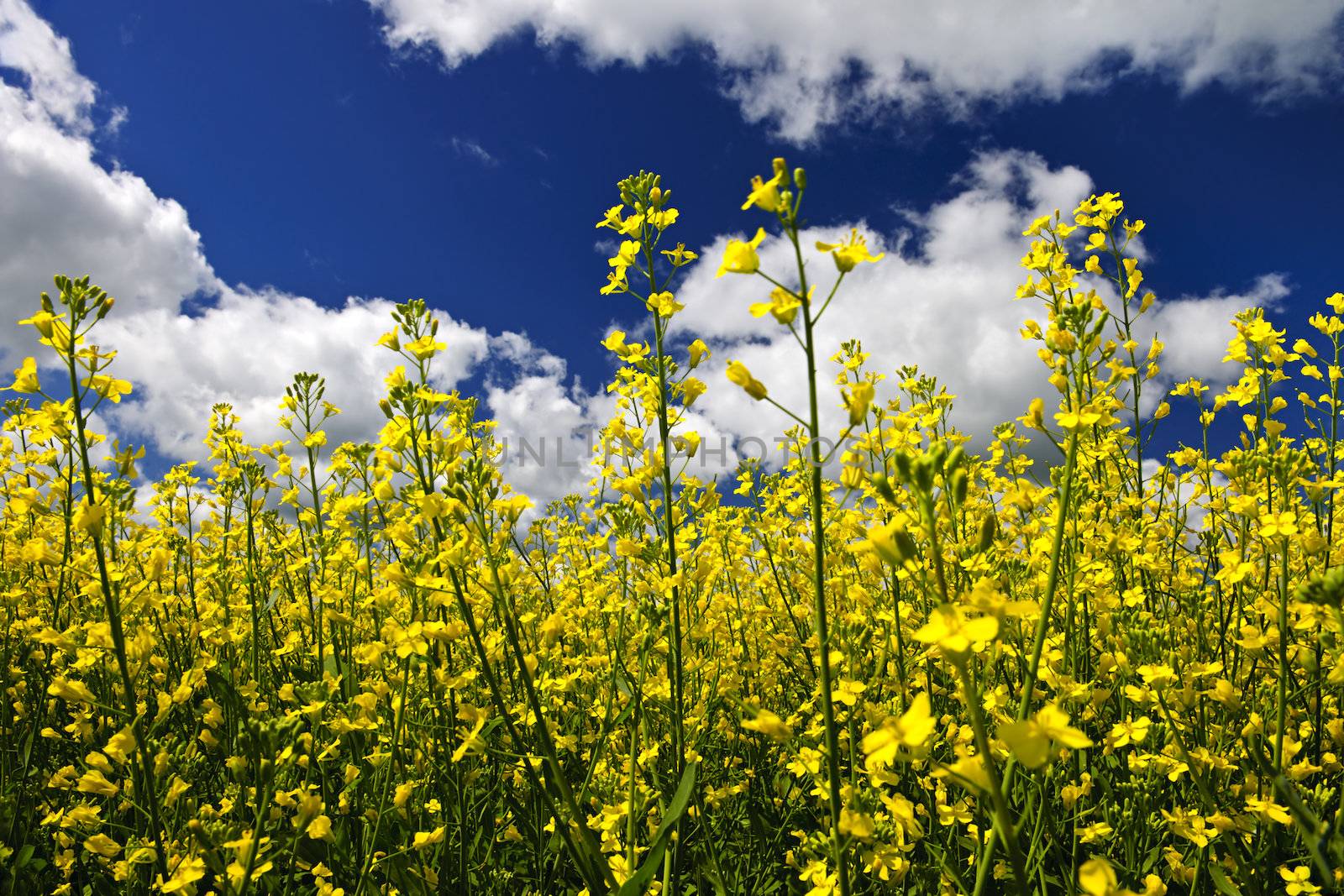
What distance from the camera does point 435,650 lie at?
274 cm

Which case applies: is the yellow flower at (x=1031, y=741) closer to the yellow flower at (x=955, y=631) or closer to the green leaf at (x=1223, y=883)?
the yellow flower at (x=955, y=631)

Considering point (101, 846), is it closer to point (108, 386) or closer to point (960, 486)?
point (108, 386)

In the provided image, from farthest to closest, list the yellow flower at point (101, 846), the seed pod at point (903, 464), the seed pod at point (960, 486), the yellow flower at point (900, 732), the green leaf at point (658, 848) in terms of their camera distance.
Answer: the yellow flower at point (101, 846)
the green leaf at point (658, 848)
the seed pod at point (960, 486)
the seed pod at point (903, 464)
the yellow flower at point (900, 732)

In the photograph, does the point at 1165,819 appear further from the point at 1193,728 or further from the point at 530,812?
the point at 530,812

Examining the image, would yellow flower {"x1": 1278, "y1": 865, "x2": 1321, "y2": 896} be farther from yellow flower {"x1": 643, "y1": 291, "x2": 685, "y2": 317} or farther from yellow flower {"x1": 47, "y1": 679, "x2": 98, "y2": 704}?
yellow flower {"x1": 47, "y1": 679, "x2": 98, "y2": 704}

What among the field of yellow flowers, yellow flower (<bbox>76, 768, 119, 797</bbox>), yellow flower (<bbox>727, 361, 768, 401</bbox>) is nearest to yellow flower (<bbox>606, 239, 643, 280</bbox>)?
the field of yellow flowers

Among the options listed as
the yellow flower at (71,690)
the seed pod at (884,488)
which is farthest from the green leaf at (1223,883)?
the yellow flower at (71,690)

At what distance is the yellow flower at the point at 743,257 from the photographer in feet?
5.12

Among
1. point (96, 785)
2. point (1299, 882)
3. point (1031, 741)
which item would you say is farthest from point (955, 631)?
point (96, 785)

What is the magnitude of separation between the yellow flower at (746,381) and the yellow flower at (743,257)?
0.82 ft

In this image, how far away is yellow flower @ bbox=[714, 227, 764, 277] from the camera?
1.56 m

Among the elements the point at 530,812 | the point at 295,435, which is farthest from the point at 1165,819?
the point at 295,435

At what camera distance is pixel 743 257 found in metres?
1.57

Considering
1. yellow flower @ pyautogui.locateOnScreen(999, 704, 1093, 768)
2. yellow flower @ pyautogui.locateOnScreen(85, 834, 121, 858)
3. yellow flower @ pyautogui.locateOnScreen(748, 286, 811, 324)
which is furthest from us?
yellow flower @ pyautogui.locateOnScreen(85, 834, 121, 858)
